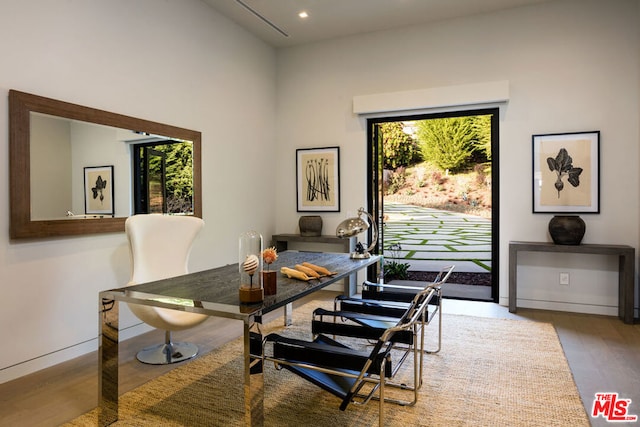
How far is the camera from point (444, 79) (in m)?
4.58

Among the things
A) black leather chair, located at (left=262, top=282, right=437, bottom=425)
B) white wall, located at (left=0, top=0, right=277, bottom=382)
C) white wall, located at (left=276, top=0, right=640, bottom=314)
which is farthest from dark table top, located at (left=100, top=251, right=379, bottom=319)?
white wall, located at (left=276, top=0, right=640, bottom=314)

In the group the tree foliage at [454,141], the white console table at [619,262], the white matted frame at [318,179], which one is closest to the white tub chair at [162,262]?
the white matted frame at [318,179]

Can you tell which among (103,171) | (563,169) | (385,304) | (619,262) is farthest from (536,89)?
(103,171)

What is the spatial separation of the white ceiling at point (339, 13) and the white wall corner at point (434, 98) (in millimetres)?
787

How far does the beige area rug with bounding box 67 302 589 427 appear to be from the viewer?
6.83 ft

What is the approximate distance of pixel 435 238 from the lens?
6.36 meters

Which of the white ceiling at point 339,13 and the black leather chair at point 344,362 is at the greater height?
the white ceiling at point 339,13

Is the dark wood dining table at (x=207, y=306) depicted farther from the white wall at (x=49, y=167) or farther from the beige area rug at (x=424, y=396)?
the white wall at (x=49, y=167)

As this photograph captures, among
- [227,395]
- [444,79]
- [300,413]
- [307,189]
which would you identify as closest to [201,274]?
[227,395]

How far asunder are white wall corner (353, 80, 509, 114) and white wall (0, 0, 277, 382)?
142 centimetres

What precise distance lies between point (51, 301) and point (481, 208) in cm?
501

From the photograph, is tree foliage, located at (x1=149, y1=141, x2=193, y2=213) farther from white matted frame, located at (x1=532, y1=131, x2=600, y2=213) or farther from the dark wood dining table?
white matted frame, located at (x1=532, y1=131, x2=600, y2=213)

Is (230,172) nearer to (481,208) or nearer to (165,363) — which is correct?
(165,363)

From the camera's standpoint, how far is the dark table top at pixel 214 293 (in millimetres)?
1726
